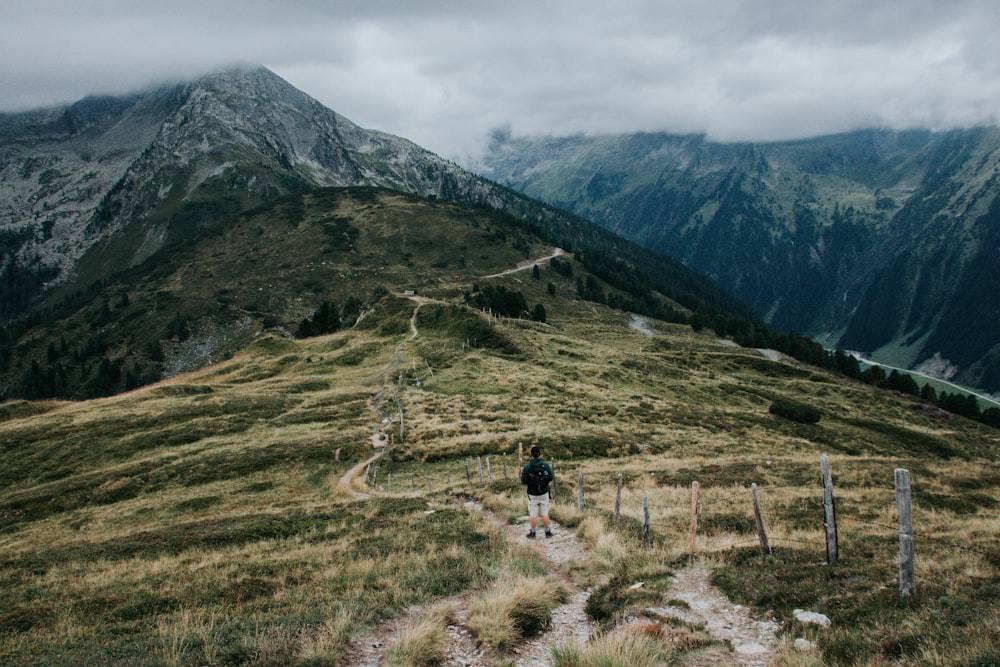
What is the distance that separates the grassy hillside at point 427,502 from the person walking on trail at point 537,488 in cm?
142

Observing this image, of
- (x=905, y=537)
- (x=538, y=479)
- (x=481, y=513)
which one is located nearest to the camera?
(x=905, y=537)

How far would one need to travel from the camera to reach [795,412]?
189ft

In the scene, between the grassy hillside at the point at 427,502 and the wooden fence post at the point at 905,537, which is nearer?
the wooden fence post at the point at 905,537

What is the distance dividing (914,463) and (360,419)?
4068 centimetres

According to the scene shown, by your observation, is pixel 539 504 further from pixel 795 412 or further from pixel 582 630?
pixel 795 412

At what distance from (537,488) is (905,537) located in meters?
9.62

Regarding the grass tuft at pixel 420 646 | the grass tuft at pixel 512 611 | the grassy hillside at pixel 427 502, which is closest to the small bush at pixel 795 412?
the grassy hillside at pixel 427 502

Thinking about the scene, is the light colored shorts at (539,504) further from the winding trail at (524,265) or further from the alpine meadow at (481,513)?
the winding trail at (524,265)

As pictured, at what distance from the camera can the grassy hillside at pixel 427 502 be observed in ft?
31.9

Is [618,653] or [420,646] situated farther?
[420,646]

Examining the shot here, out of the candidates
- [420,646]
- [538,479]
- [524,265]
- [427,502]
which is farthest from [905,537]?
[524,265]

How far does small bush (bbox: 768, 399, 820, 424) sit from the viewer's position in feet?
187

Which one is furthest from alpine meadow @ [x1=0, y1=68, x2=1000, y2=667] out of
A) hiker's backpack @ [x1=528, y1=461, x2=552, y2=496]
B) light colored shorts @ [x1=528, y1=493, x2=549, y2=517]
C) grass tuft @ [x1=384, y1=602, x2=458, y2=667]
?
hiker's backpack @ [x1=528, y1=461, x2=552, y2=496]

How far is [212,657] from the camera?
8.60 metres
